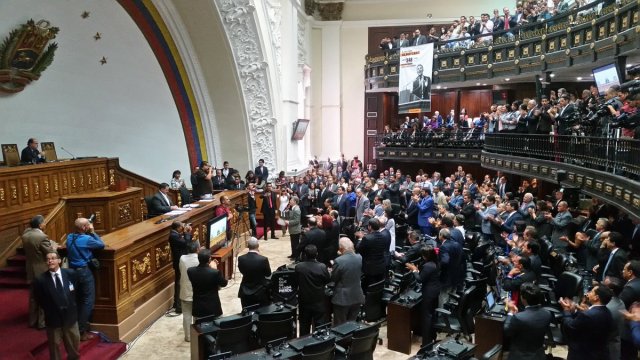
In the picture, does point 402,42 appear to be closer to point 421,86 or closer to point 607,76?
point 421,86

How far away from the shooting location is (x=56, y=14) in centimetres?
1123

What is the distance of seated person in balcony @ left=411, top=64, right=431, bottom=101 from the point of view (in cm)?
1838

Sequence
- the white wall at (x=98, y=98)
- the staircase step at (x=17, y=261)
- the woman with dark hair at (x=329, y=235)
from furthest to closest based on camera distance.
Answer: the white wall at (x=98, y=98) → the woman with dark hair at (x=329, y=235) → the staircase step at (x=17, y=261)

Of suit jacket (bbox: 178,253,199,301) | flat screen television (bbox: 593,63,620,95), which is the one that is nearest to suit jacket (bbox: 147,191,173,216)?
suit jacket (bbox: 178,253,199,301)

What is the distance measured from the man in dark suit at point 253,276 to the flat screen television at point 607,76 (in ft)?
27.1

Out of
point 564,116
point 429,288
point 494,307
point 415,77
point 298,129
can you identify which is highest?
point 415,77

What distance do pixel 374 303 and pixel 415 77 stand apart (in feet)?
42.8

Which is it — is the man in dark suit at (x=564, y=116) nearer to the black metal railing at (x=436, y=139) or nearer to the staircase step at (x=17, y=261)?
the black metal railing at (x=436, y=139)

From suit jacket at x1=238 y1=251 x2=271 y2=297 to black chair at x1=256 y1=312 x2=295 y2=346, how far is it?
2.69 feet

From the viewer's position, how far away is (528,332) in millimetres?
4672

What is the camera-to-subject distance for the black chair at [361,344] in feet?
17.2

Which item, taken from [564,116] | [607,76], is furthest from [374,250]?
[607,76]

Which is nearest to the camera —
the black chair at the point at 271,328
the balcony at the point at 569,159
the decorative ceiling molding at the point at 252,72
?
the black chair at the point at 271,328

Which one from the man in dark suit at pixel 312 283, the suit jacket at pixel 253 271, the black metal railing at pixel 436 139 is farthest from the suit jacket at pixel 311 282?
the black metal railing at pixel 436 139
